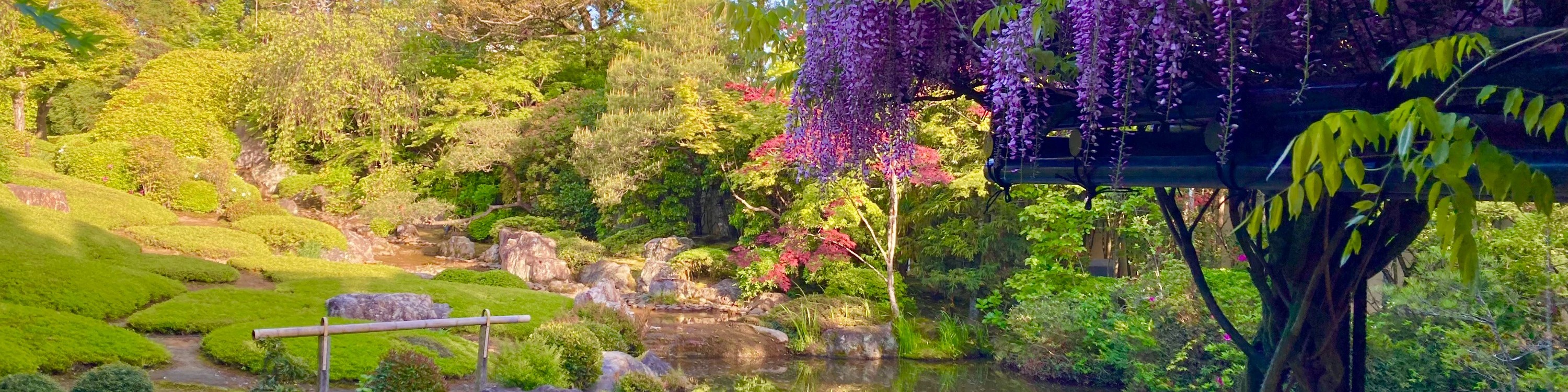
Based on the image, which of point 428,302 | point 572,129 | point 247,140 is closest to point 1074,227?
point 428,302

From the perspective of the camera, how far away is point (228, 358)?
21.7 feet

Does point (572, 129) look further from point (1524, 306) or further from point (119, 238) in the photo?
point (1524, 306)

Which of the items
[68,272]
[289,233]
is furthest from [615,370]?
[289,233]

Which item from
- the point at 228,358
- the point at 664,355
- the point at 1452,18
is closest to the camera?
the point at 1452,18

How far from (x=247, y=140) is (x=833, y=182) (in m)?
21.6

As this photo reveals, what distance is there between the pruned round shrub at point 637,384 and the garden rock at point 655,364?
0.92m

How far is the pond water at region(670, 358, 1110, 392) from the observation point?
9.47 m

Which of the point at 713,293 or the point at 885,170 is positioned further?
the point at 713,293

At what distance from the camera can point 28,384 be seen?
173 inches

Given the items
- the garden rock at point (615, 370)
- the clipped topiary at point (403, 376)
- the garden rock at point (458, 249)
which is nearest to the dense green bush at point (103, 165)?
the garden rock at point (458, 249)

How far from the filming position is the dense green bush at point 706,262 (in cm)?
1391

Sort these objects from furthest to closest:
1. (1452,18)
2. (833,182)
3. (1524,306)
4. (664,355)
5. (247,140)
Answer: (247,140), (664,355), (1524,306), (833,182), (1452,18)

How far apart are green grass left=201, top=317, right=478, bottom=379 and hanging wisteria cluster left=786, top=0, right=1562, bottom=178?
529cm

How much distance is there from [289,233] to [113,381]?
10383 mm
